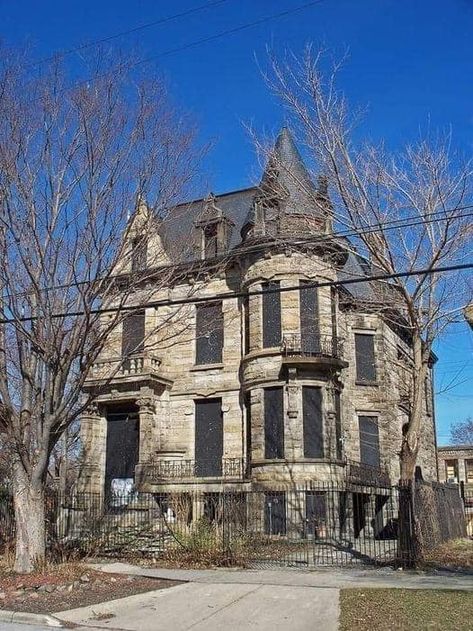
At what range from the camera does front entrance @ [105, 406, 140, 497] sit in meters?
25.3

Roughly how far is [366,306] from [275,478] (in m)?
7.38

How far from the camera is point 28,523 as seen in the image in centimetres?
1295

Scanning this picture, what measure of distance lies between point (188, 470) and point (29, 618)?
14.8 metres

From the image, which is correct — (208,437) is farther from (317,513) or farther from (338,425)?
(317,513)

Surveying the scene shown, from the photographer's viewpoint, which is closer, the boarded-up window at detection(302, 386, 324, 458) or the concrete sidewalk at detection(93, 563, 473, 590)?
the concrete sidewalk at detection(93, 563, 473, 590)

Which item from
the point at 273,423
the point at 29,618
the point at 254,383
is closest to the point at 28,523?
the point at 29,618

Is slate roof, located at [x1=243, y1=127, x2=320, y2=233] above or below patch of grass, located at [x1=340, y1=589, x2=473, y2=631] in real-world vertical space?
above

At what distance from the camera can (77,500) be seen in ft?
66.4

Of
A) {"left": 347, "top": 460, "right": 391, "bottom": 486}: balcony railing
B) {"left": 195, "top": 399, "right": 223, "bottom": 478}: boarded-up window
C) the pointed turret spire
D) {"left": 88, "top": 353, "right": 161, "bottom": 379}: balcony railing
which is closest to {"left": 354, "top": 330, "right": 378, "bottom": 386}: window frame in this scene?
{"left": 347, "top": 460, "right": 391, "bottom": 486}: balcony railing

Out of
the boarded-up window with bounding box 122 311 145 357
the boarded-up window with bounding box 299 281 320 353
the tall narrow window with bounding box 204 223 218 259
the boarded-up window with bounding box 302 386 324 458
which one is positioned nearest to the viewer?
the boarded-up window with bounding box 302 386 324 458

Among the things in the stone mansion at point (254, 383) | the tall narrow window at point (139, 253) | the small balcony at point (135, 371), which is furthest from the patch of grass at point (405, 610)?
the small balcony at point (135, 371)

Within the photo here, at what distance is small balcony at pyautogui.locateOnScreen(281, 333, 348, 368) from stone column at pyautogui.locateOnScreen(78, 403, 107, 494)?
327 inches

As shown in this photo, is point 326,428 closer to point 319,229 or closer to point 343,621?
point 319,229

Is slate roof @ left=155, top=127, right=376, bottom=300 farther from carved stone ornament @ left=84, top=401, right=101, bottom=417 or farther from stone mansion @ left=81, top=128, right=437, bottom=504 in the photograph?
carved stone ornament @ left=84, top=401, right=101, bottom=417
